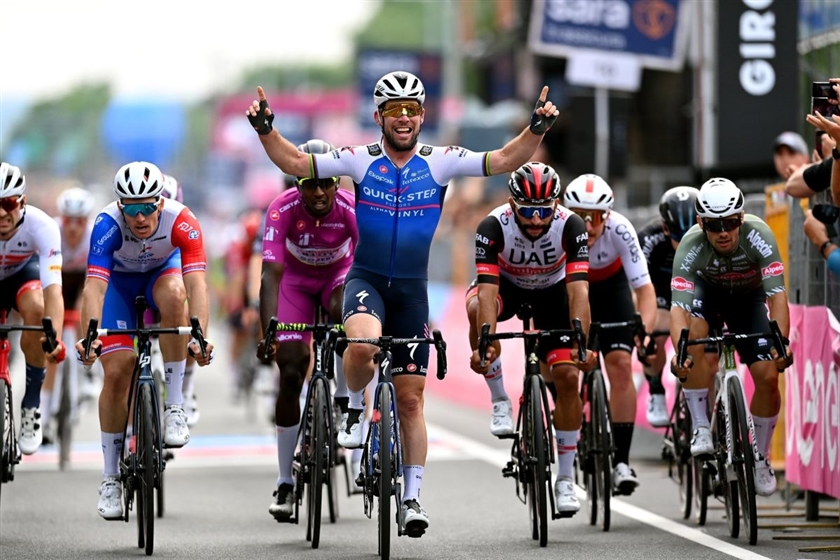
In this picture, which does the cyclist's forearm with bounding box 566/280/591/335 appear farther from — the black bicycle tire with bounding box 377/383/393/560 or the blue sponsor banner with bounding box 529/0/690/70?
the blue sponsor banner with bounding box 529/0/690/70

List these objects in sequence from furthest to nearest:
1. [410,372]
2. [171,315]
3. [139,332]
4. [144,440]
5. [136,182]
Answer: [171,315], [136,182], [139,332], [144,440], [410,372]

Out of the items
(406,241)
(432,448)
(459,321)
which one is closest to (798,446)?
(406,241)

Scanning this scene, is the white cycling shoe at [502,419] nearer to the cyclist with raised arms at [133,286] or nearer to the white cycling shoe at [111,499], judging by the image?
the cyclist with raised arms at [133,286]

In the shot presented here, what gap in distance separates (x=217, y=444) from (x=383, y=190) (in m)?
8.77

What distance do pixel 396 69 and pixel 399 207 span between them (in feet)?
117

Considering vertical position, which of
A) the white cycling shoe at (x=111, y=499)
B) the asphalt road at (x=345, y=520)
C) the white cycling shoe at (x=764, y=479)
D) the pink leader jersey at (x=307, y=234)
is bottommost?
the asphalt road at (x=345, y=520)

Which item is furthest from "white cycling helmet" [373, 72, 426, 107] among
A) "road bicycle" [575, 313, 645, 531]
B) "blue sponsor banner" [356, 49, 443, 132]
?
"blue sponsor banner" [356, 49, 443, 132]

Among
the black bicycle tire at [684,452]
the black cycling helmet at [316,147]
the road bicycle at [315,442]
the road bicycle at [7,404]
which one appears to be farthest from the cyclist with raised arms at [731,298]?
the road bicycle at [7,404]

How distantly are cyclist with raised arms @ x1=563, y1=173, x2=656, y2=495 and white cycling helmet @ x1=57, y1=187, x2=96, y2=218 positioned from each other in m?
5.30

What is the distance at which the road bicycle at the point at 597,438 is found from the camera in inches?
450

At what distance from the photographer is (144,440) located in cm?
1041

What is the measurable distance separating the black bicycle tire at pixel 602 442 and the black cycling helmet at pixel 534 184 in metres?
1.43

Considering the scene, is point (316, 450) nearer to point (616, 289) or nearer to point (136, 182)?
point (136, 182)

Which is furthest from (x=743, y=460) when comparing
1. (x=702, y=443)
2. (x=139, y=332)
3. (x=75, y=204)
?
(x=75, y=204)
